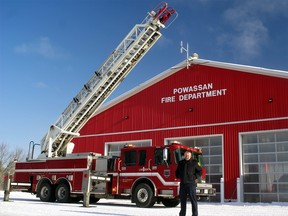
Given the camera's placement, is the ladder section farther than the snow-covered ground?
Yes

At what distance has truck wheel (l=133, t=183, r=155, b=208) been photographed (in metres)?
13.9

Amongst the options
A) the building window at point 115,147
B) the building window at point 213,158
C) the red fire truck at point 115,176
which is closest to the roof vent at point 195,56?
the building window at point 213,158

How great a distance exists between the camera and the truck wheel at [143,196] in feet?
45.8

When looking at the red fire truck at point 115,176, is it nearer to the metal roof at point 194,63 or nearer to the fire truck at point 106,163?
the fire truck at point 106,163

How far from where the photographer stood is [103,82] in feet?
58.3

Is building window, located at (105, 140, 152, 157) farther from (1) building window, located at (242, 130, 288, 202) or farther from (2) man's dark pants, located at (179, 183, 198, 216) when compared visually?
(2) man's dark pants, located at (179, 183, 198, 216)

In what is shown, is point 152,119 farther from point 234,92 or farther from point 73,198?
point 73,198

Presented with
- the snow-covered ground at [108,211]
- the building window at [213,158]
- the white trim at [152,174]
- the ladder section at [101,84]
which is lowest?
the snow-covered ground at [108,211]

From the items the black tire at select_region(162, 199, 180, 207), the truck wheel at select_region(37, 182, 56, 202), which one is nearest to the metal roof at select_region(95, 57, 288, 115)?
the black tire at select_region(162, 199, 180, 207)

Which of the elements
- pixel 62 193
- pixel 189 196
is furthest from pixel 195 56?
pixel 189 196

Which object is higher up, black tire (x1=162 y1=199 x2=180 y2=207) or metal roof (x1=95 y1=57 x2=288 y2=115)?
metal roof (x1=95 y1=57 x2=288 y2=115)

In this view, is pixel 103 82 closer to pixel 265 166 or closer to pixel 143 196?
pixel 143 196

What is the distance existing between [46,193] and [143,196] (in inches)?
211

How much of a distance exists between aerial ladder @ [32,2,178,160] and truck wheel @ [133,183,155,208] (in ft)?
18.8
